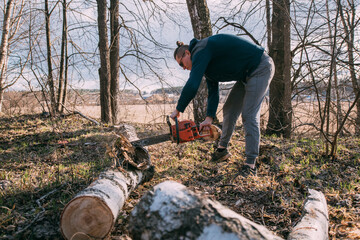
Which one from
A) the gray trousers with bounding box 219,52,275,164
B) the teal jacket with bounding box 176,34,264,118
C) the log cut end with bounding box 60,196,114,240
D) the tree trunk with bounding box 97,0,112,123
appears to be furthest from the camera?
the tree trunk with bounding box 97,0,112,123

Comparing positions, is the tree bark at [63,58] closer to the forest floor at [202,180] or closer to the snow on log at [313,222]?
the forest floor at [202,180]

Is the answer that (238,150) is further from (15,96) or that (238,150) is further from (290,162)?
(15,96)

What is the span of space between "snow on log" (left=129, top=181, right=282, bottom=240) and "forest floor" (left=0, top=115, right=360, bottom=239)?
77cm

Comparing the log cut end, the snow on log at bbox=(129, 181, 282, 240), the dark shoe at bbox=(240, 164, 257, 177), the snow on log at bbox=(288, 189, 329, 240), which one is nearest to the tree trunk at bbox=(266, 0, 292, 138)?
the dark shoe at bbox=(240, 164, 257, 177)

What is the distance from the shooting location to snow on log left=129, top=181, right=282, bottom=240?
1.28 metres

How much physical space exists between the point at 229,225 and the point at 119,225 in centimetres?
140

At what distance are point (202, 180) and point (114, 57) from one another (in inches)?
261

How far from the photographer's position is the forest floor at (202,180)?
2354 mm

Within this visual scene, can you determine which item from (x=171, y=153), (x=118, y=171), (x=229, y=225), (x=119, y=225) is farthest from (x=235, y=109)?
(x=229, y=225)

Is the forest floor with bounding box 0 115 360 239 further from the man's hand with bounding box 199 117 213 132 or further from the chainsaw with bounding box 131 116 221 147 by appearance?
the man's hand with bounding box 199 117 213 132

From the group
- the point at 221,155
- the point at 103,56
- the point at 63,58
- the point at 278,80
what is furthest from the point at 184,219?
the point at 63,58

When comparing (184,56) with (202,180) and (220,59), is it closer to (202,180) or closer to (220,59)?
(220,59)

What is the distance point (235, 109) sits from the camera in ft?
12.2

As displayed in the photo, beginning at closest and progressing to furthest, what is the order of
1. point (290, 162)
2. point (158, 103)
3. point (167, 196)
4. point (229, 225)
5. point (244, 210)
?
point (229, 225) → point (167, 196) → point (244, 210) → point (290, 162) → point (158, 103)
